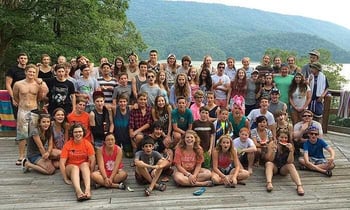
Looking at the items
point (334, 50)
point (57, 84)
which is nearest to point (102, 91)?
point (57, 84)

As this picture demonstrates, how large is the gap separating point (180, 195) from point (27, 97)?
111 inches

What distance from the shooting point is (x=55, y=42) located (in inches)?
539

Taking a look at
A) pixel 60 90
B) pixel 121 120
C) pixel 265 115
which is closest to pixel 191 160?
pixel 121 120

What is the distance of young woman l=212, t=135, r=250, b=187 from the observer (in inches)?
201

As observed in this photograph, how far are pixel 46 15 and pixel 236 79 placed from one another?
936 centimetres

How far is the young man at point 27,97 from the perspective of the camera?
219 inches

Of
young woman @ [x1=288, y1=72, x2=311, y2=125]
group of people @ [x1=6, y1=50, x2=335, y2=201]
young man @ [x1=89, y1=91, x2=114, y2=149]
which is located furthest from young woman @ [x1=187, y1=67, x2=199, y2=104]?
young woman @ [x1=288, y1=72, x2=311, y2=125]

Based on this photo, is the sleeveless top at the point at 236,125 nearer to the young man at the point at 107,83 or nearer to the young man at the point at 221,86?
the young man at the point at 221,86

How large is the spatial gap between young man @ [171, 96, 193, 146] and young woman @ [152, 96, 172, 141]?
0.09m

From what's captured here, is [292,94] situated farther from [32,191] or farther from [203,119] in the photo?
[32,191]

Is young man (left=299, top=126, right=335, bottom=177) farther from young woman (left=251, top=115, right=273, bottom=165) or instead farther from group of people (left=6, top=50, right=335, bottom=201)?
young woman (left=251, top=115, right=273, bottom=165)

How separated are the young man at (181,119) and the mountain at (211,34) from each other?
103 ft

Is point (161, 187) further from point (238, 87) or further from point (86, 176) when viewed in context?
point (238, 87)

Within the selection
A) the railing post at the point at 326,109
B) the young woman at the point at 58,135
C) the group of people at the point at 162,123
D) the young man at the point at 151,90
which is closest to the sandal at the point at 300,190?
the group of people at the point at 162,123
